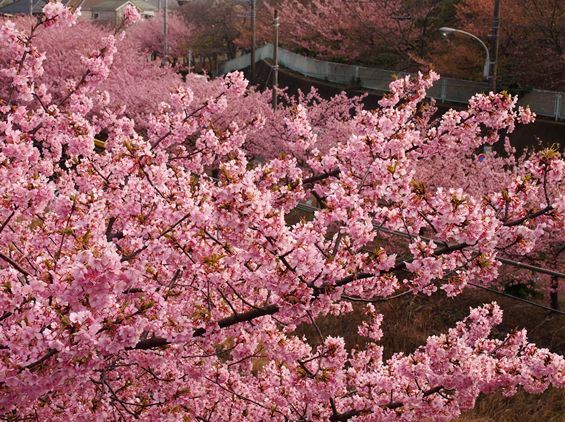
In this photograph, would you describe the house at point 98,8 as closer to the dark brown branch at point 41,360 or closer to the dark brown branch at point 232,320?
the dark brown branch at point 232,320

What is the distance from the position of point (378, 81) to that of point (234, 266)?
29.4 metres

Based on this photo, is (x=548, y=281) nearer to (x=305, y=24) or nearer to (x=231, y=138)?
(x=231, y=138)

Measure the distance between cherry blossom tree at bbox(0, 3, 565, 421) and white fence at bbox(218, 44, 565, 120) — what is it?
14.2m

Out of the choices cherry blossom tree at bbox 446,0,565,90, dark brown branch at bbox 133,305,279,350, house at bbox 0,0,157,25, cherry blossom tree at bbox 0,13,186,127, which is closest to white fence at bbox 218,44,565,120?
cherry blossom tree at bbox 446,0,565,90

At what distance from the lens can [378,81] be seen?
3278 centimetres

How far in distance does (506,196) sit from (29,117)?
15.1ft

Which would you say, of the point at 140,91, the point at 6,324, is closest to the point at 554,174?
the point at 6,324

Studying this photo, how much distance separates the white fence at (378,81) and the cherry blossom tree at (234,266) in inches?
560

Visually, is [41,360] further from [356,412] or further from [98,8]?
[98,8]

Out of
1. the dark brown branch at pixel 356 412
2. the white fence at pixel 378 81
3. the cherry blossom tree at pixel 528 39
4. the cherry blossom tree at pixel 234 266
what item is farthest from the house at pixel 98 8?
the dark brown branch at pixel 356 412

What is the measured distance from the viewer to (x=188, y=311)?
17.0 feet

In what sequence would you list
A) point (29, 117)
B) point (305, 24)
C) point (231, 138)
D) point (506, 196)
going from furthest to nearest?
point (305, 24)
point (231, 138)
point (29, 117)
point (506, 196)

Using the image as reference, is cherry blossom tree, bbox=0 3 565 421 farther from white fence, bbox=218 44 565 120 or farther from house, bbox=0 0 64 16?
house, bbox=0 0 64 16

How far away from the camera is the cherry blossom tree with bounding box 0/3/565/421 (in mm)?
3805
